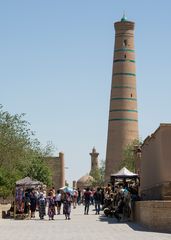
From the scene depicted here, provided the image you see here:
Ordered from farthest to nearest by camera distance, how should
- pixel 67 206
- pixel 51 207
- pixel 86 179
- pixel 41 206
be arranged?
pixel 86 179 → pixel 41 206 → pixel 67 206 → pixel 51 207

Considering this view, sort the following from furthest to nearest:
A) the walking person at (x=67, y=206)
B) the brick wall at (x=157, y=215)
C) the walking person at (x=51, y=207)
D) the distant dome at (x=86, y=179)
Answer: the distant dome at (x=86, y=179), the walking person at (x=67, y=206), the walking person at (x=51, y=207), the brick wall at (x=157, y=215)

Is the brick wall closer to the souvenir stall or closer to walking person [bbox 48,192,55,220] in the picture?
walking person [bbox 48,192,55,220]

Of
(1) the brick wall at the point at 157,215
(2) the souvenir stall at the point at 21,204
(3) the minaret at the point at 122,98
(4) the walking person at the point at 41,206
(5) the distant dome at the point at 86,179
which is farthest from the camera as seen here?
(5) the distant dome at the point at 86,179

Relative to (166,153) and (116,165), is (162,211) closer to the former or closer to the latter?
(166,153)

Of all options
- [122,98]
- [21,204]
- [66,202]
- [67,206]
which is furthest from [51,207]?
[122,98]

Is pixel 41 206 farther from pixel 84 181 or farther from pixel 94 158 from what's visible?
pixel 94 158

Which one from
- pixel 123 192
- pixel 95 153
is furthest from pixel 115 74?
pixel 123 192

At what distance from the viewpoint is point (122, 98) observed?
256 ft

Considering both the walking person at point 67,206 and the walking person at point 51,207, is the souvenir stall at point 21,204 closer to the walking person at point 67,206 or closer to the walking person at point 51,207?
the walking person at point 51,207

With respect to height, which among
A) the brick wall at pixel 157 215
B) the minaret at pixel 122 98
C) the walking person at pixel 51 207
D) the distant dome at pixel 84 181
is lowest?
the brick wall at pixel 157 215

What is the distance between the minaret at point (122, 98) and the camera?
256 ft

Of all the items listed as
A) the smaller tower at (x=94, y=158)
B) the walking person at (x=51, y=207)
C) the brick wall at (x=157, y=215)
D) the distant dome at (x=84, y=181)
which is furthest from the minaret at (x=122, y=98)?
the brick wall at (x=157, y=215)

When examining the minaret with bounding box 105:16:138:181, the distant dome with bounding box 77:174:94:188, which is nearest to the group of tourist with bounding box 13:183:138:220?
the minaret with bounding box 105:16:138:181

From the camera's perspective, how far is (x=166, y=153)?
2219 centimetres
